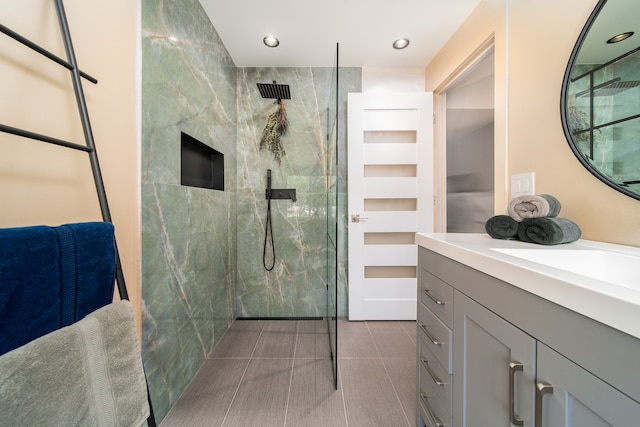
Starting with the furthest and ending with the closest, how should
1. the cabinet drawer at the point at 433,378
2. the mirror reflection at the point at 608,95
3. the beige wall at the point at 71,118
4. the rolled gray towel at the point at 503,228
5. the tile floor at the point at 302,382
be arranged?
the tile floor at the point at 302,382
the rolled gray towel at the point at 503,228
the cabinet drawer at the point at 433,378
the mirror reflection at the point at 608,95
the beige wall at the point at 71,118

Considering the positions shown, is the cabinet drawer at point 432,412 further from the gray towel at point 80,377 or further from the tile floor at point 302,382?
the gray towel at point 80,377

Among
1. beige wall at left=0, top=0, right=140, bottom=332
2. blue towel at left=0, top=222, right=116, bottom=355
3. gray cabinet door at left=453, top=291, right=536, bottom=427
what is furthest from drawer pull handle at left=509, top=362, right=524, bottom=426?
beige wall at left=0, top=0, right=140, bottom=332

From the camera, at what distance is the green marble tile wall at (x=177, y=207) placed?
46.1 inches

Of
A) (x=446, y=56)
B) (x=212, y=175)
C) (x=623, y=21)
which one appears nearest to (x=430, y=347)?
(x=623, y=21)

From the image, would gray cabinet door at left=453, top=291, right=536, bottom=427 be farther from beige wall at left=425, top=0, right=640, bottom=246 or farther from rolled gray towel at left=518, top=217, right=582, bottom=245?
beige wall at left=425, top=0, right=640, bottom=246

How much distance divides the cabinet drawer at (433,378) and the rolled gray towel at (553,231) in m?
0.65

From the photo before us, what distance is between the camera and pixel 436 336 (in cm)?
101

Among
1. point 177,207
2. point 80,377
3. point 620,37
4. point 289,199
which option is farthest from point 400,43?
point 80,377

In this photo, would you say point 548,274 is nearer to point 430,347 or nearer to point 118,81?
point 430,347

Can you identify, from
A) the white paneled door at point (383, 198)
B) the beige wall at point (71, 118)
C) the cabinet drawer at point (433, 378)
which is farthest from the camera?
the white paneled door at point (383, 198)

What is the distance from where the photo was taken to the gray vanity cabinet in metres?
0.41

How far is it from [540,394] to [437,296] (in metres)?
0.50

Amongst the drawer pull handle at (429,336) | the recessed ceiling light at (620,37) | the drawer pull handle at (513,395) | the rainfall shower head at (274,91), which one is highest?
the rainfall shower head at (274,91)

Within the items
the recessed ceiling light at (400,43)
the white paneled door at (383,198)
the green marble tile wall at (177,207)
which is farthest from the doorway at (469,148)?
the green marble tile wall at (177,207)
